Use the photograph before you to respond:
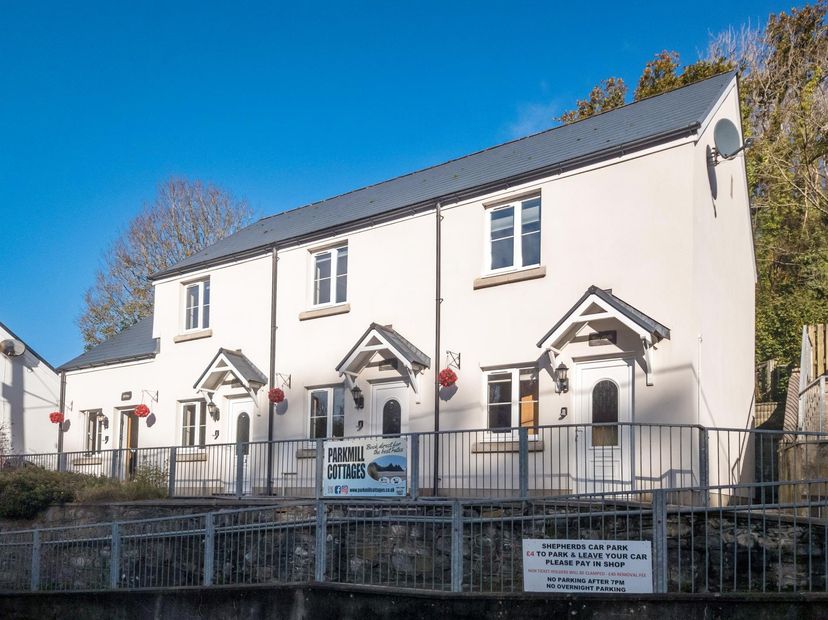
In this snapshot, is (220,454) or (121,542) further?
(220,454)

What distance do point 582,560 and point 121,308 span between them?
114 feet

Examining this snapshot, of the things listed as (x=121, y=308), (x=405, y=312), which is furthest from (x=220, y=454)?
(x=121, y=308)

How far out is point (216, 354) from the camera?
22.0 m

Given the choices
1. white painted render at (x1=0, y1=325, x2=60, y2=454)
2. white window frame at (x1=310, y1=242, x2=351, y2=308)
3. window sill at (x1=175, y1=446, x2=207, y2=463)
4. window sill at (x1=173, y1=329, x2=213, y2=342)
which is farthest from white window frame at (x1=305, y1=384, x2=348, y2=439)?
white painted render at (x1=0, y1=325, x2=60, y2=454)

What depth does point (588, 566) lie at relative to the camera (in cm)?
942

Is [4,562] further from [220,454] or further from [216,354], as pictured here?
[216,354]

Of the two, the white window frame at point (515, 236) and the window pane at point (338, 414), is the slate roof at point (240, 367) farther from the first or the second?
the white window frame at point (515, 236)

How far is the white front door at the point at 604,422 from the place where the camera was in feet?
47.9

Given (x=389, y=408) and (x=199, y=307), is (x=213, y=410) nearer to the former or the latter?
(x=199, y=307)

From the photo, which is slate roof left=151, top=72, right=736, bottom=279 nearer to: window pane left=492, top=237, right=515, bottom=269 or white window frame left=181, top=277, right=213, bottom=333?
white window frame left=181, top=277, right=213, bottom=333

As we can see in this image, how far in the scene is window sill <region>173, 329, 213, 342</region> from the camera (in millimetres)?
22781

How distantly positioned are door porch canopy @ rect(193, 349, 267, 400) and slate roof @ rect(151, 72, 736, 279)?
97.7 inches

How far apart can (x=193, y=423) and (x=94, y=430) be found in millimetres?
4864

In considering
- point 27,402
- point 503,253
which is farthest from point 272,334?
point 27,402
